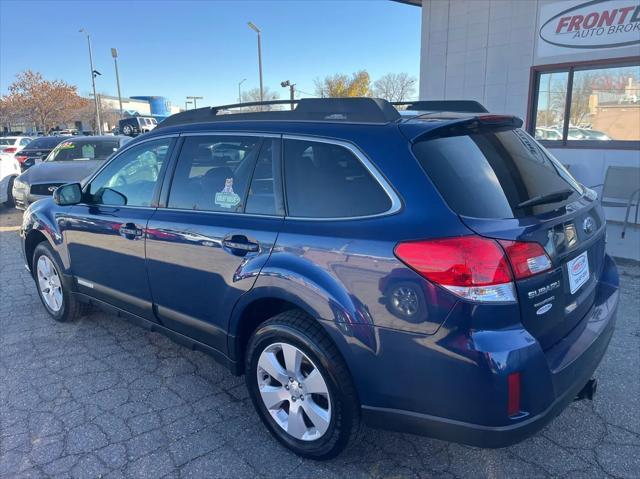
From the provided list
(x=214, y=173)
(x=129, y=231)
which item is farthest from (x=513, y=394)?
(x=129, y=231)

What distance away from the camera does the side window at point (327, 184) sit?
84.8 inches

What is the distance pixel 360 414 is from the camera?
2.25 meters

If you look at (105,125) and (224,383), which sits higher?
(105,125)

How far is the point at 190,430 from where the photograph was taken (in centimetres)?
275

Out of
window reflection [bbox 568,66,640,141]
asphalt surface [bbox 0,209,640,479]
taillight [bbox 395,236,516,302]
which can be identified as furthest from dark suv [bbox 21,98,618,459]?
window reflection [bbox 568,66,640,141]

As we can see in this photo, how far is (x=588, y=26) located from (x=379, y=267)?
756 centimetres

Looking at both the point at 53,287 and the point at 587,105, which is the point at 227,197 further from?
the point at 587,105

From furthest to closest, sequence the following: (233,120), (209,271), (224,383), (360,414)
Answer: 1. (224,383)
2. (233,120)
3. (209,271)
4. (360,414)

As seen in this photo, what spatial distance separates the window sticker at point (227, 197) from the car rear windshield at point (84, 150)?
732 cm

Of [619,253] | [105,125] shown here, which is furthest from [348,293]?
[105,125]

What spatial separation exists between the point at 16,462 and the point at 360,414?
1831 mm

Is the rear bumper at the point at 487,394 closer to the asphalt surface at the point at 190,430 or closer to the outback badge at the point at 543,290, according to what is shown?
the outback badge at the point at 543,290

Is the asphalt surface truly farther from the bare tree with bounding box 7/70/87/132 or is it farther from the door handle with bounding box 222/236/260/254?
the bare tree with bounding box 7/70/87/132

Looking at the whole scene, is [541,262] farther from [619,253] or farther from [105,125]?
[105,125]
